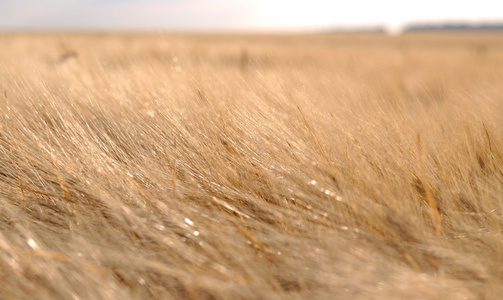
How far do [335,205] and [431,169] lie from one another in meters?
0.41

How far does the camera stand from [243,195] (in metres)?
1.22

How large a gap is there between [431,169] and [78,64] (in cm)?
198

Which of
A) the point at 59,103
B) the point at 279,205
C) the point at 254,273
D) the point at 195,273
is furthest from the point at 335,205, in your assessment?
the point at 59,103

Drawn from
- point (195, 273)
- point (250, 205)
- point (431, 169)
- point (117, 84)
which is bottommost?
point (195, 273)

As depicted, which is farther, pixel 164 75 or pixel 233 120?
pixel 164 75

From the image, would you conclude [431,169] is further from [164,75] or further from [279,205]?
[164,75]

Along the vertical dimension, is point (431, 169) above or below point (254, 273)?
above

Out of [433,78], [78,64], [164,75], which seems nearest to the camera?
[164,75]

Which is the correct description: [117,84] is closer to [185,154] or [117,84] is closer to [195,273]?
[185,154]

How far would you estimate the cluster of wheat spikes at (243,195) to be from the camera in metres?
0.96

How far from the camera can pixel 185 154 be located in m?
1.39

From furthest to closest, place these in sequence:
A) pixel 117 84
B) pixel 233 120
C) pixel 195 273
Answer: pixel 117 84
pixel 233 120
pixel 195 273

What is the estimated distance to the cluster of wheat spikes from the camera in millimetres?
959

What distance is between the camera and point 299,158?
4.28 ft
